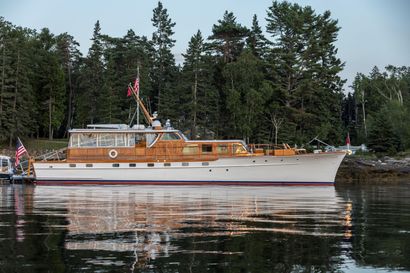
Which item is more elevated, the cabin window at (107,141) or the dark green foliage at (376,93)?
the dark green foliage at (376,93)

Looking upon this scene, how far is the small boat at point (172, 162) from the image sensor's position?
1641 inches

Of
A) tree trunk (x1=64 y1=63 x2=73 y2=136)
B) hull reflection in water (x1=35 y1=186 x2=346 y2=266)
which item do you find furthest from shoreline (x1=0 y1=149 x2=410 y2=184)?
tree trunk (x1=64 y1=63 x2=73 y2=136)

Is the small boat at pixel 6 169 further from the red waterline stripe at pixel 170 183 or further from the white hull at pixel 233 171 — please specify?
the white hull at pixel 233 171

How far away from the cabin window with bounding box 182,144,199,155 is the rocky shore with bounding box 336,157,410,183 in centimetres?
1436

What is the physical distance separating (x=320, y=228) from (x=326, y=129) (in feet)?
170

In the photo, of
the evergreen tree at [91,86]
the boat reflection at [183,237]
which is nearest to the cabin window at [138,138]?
the boat reflection at [183,237]

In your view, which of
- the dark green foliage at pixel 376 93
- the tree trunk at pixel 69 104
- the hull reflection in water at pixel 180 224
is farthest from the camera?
the dark green foliage at pixel 376 93

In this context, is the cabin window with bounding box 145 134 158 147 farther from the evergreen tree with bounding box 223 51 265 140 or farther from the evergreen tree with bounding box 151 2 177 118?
the evergreen tree with bounding box 151 2 177 118

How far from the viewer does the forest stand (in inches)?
2630

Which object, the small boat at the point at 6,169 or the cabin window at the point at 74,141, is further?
the small boat at the point at 6,169

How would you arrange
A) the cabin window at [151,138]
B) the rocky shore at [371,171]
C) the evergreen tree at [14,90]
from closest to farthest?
the cabin window at [151,138]
the rocky shore at [371,171]
the evergreen tree at [14,90]

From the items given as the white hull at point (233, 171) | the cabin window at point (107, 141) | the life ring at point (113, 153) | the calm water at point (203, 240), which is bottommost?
the calm water at point (203, 240)

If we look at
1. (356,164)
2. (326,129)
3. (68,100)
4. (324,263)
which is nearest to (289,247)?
(324,263)

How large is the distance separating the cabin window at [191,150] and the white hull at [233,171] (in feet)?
2.69
